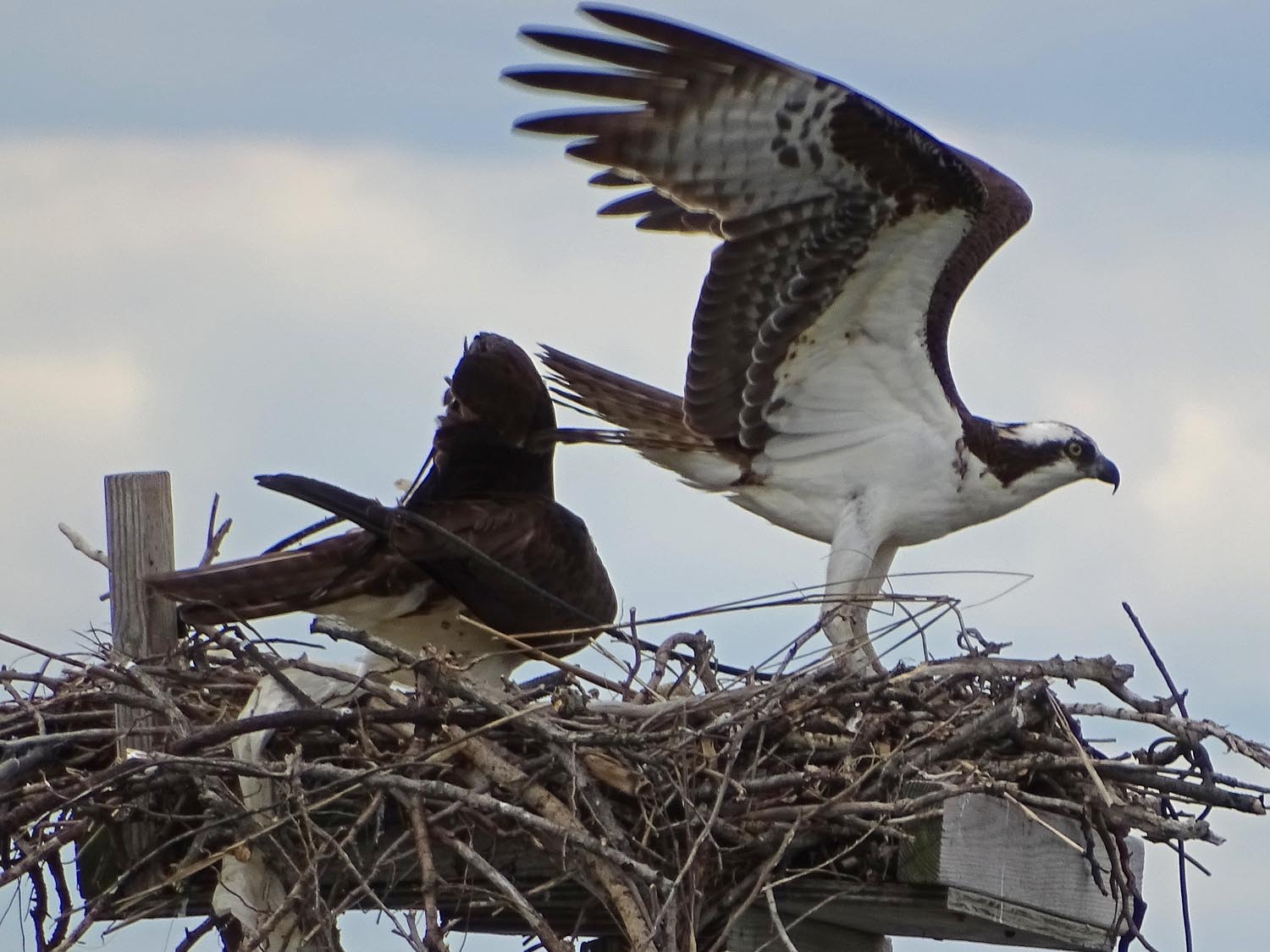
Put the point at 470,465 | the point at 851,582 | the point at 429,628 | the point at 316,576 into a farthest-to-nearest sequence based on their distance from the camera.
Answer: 1. the point at 851,582
2. the point at 470,465
3. the point at 429,628
4. the point at 316,576

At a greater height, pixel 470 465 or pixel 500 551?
pixel 470 465

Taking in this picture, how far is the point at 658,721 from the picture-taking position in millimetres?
3623

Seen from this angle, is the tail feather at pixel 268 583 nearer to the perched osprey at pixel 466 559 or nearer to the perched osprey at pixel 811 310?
the perched osprey at pixel 466 559

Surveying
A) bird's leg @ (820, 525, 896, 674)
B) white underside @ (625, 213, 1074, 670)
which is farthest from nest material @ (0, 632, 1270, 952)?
white underside @ (625, 213, 1074, 670)

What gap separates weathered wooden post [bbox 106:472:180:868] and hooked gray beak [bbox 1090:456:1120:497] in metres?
2.89

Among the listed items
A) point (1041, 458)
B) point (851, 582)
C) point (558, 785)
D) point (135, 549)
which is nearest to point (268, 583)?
point (135, 549)

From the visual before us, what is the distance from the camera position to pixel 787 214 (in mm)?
5066

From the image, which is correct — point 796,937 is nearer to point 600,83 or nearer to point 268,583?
point 268,583

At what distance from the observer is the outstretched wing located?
4758mm

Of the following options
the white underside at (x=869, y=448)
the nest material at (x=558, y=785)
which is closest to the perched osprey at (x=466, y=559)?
the nest material at (x=558, y=785)

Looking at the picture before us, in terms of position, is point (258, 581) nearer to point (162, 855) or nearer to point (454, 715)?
point (162, 855)

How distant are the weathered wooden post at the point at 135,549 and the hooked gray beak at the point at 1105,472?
2885mm

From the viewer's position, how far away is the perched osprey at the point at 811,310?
478 centimetres

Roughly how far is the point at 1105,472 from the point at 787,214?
133 centimetres
